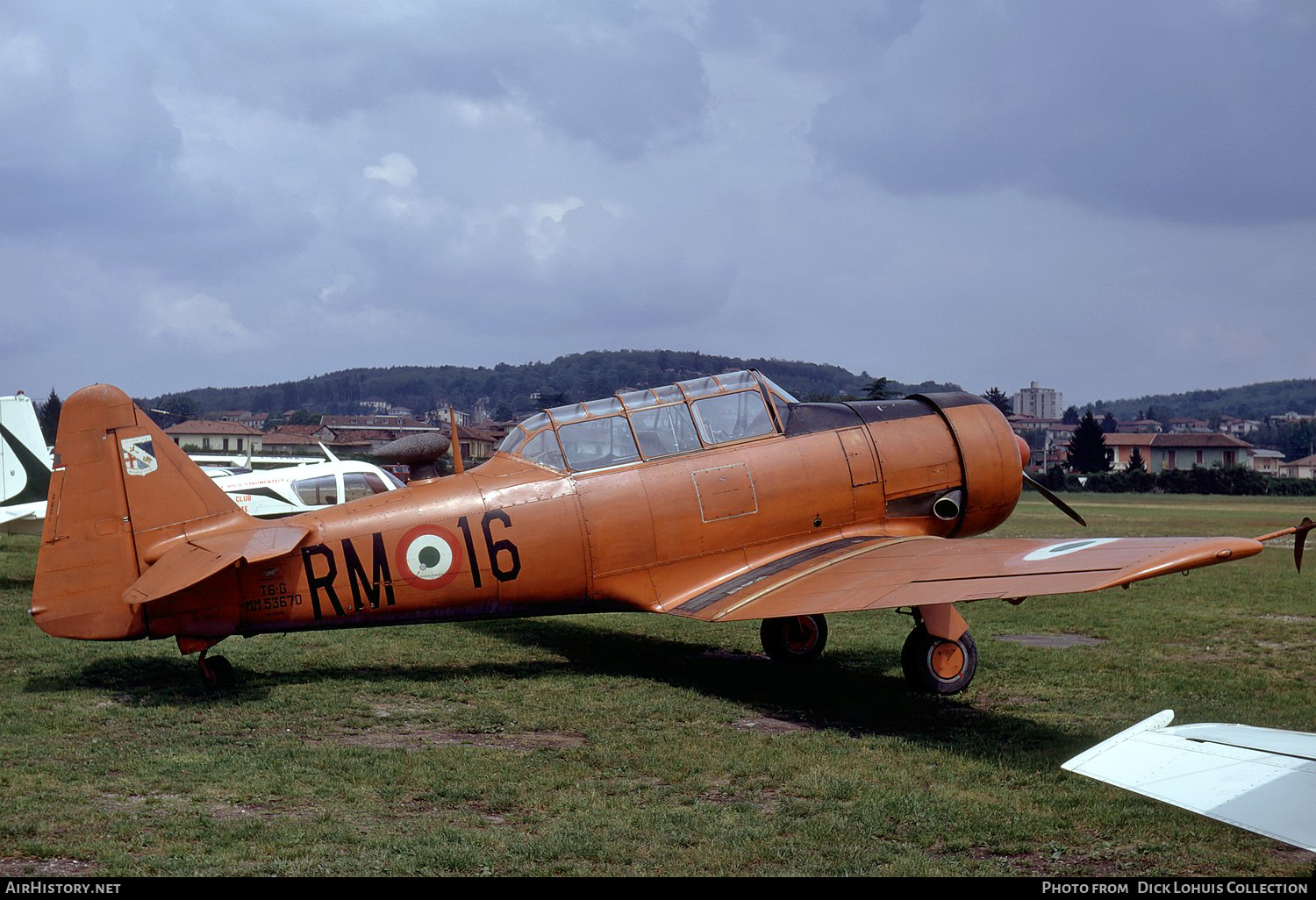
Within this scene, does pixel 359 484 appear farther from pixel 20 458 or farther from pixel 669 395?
pixel 669 395

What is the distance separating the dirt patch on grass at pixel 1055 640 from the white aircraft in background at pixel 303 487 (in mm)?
10950

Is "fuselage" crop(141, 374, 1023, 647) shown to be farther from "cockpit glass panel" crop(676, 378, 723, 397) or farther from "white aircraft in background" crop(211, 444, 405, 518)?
"white aircraft in background" crop(211, 444, 405, 518)

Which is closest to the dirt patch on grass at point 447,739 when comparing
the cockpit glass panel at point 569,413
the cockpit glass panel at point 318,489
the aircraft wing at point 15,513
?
the cockpit glass panel at point 569,413

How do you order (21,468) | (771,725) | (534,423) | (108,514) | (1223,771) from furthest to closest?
(21,468) → (534,423) → (108,514) → (771,725) → (1223,771)

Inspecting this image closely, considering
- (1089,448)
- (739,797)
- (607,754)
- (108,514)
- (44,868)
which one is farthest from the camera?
(1089,448)

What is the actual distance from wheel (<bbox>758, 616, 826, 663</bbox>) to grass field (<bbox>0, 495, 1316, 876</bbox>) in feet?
0.89

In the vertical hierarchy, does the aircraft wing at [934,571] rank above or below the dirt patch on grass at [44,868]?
above

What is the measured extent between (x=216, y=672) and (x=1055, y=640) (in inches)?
332

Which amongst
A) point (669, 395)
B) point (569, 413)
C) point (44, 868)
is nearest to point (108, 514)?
point (569, 413)

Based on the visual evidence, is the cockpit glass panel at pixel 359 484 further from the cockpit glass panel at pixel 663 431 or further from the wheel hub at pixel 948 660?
the wheel hub at pixel 948 660

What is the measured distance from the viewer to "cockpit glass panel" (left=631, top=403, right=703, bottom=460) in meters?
9.42

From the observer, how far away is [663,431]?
9.48 meters

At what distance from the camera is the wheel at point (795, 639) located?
10.4 metres

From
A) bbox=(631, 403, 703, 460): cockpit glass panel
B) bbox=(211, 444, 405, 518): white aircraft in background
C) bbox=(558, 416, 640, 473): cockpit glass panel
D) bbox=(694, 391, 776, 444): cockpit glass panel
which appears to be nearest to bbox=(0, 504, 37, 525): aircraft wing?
bbox=(211, 444, 405, 518): white aircraft in background
